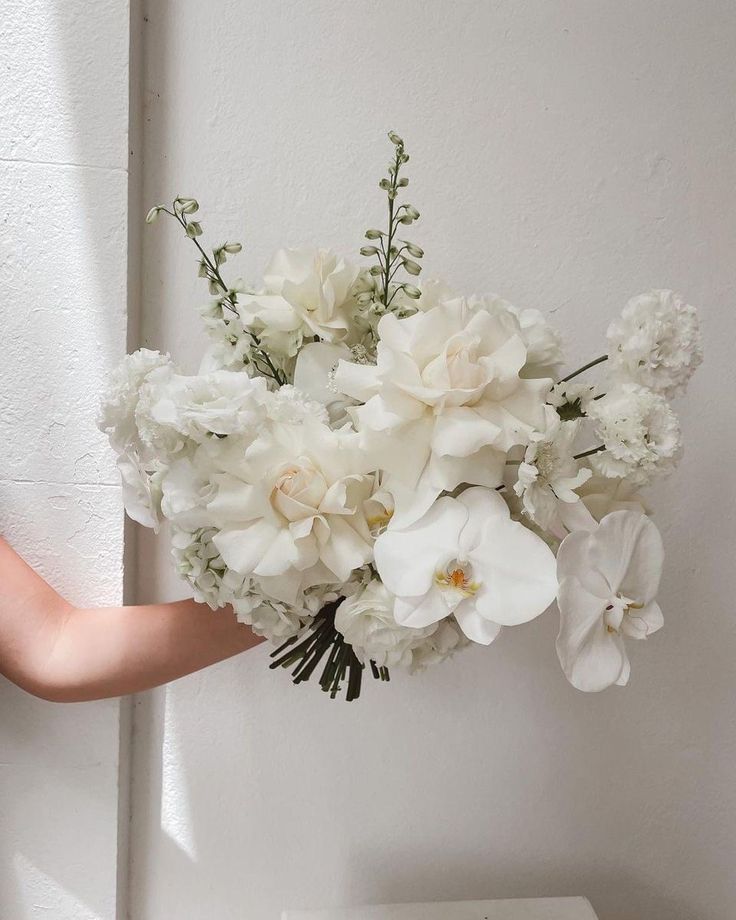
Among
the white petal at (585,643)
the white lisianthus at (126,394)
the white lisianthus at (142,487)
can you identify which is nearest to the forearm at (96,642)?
the white lisianthus at (142,487)

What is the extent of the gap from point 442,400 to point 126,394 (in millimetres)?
262

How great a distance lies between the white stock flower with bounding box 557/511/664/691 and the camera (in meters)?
0.61

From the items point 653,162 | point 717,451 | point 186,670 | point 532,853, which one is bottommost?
point 532,853

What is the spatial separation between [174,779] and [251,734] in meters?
0.13

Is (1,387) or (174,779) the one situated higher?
(1,387)

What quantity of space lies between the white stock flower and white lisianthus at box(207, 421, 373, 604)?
16 centimetres

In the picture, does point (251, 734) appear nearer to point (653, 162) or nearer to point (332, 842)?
point (332, 842)

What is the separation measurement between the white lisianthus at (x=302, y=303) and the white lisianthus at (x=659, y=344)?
25 cm

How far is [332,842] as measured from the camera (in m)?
1.16

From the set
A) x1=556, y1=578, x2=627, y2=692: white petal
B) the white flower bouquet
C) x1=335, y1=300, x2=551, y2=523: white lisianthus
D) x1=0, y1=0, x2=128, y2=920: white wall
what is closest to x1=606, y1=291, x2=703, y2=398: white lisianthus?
the white flower bouquet

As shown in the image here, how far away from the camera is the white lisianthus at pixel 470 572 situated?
59 centimetres

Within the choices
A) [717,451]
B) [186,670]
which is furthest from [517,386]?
[717,451]

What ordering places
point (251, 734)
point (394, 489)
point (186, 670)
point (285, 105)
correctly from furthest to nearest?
point (251, 734) → point (285, 105) → point (186, 670) → point (394, 489)

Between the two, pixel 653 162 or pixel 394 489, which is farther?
pixel 653 162
